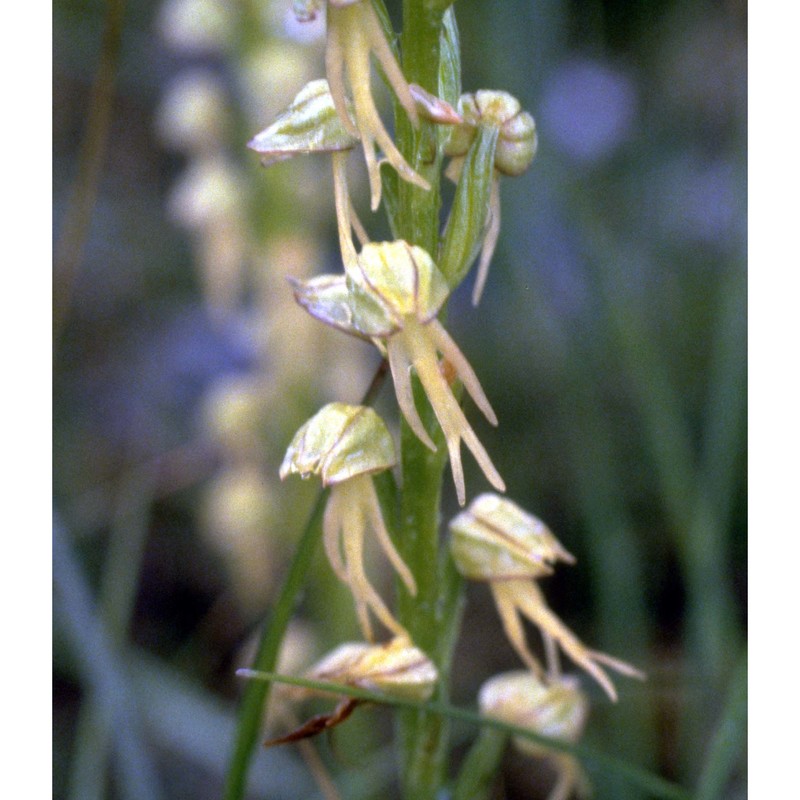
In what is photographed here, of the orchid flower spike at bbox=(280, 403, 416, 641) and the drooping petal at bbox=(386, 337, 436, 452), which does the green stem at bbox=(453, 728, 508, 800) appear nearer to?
the orchid flower spike at bbox=(280, 403, 416, 641)

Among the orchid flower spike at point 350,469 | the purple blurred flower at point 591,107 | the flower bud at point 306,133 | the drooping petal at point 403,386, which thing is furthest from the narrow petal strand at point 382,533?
the purple blurred flower at point 591,107

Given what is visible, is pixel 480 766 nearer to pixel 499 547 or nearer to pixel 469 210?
pixel 499 547

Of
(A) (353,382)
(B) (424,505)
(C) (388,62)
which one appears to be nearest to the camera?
(C) (388,62)

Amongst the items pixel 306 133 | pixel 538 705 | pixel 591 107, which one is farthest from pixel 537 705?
pixel 591 107

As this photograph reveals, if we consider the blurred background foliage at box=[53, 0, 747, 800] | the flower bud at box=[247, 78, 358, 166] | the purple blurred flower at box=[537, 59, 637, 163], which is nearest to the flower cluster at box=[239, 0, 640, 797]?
the flower bud at box=[247, 78, 358, 166]

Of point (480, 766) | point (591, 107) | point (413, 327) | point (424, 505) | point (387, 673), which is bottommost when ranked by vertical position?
point (480, 766)
